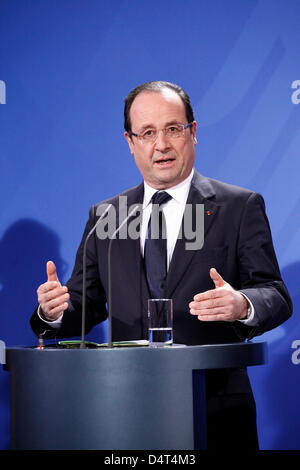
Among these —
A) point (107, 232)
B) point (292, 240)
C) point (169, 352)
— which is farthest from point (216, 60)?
point (169, 352)

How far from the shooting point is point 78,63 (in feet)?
12.1

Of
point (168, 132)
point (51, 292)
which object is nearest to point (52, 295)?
point (51, 292)

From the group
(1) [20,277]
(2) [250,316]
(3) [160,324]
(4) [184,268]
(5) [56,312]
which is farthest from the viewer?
(1) [20,277]

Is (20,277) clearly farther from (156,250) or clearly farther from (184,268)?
(184,268)

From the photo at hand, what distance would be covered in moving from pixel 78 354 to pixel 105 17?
254cm

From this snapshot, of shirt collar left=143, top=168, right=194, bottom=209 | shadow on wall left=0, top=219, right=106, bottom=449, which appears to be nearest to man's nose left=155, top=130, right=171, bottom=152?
shirt collar left=143, top=168, right=194, bottom=209

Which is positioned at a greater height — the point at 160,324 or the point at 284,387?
the point at 160,324

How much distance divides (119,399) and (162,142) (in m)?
1.23

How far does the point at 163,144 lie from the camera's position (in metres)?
2.61

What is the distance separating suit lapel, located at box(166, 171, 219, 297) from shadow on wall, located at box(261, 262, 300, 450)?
1.12 m

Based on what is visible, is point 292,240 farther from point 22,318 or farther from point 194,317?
point 22,318

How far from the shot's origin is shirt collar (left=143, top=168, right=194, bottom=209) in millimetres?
2637

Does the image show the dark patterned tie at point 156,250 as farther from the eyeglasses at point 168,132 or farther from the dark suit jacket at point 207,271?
the eyeglasses at point 168,132

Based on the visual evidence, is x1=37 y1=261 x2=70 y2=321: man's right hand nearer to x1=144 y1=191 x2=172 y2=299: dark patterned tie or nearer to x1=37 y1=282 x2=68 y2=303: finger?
x1=37 y1=282 x2=68 y2=303: finger
